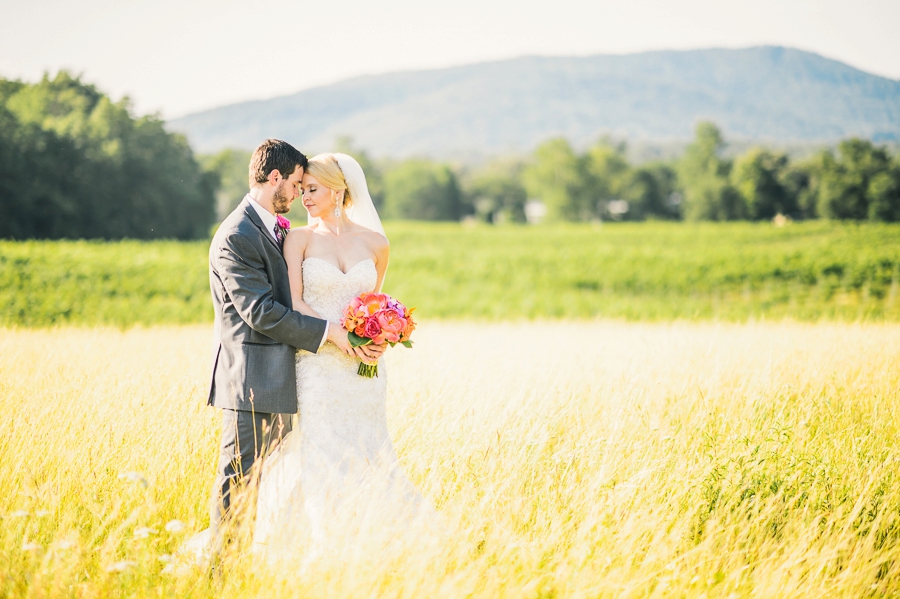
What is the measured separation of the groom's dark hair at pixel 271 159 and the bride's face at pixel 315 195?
220 millimetres

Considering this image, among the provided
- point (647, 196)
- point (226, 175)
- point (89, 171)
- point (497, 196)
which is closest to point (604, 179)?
point (647, 196)

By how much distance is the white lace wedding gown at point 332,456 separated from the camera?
11.8ft

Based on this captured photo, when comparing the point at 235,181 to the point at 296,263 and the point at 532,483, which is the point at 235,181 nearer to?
the point at 296,263

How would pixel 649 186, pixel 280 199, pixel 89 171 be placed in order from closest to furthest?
pixel 280 199
pixel 89 171
pixel 649 186

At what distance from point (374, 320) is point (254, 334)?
0.72 metres

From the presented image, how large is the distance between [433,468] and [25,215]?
28.2 m

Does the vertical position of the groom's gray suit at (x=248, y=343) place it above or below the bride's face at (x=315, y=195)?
below

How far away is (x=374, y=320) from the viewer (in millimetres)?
3738

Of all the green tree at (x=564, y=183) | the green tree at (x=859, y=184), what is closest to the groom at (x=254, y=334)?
the green tree at (x=859, y=184)

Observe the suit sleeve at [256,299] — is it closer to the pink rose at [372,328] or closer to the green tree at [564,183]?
the pink rose at [372,328]

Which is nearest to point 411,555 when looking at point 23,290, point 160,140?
point 23,290

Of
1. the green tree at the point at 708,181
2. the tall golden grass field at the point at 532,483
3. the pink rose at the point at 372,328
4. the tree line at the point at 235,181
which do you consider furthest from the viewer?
the green tree at the point at 708,181

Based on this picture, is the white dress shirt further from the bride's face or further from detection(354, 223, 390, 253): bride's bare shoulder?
detection(354, 223, 390, 253): bride's bare shoulder

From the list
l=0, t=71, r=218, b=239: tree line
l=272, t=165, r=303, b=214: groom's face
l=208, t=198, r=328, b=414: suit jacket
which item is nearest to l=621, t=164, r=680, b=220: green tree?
l=0, t=71, r=218, b=239: tree line
